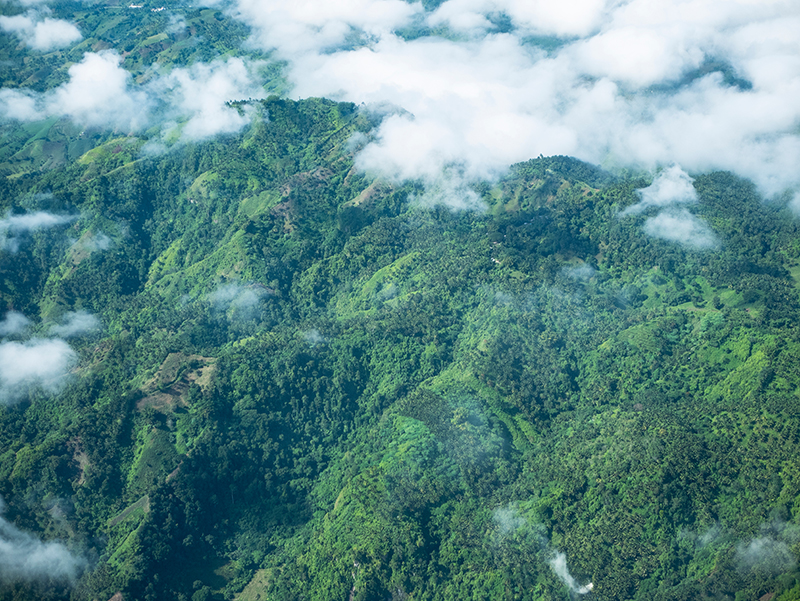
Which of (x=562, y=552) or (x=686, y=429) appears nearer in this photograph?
(x=562, y=552)

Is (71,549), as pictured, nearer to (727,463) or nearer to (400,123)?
(727,463)

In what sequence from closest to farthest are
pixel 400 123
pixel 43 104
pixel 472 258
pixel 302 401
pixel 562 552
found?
1. pixel 562 552
2. pixel 302 401
3. pixel 472 258
4. pixel 400 123
5. pixel 43 104

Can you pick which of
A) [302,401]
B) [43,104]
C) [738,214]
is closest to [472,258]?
[302,401]

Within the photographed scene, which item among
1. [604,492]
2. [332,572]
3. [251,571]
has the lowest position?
[251,571]
